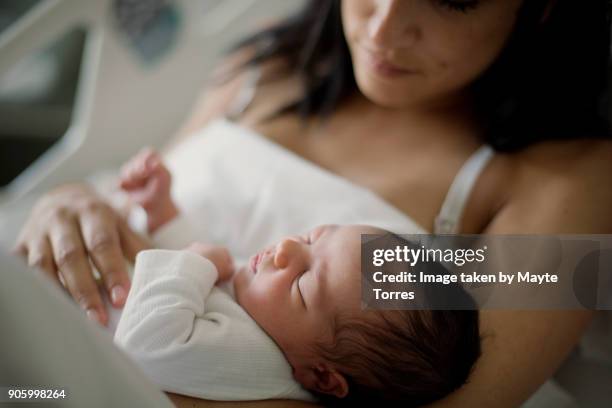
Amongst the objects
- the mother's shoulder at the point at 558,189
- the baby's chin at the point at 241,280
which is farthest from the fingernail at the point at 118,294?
the mother's shoulder at the point at 558,189

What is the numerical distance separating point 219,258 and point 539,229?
1.25 feet

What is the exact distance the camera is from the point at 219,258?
0.66m

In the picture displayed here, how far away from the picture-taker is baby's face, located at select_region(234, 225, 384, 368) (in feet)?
1.92

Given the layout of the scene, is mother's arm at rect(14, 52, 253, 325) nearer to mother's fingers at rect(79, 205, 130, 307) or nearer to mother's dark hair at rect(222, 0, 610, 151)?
mother's fingers at rect(79, 205, 130, 307)

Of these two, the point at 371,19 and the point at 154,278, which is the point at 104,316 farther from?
the point at 371,19

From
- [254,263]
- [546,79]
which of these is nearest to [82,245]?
[254,263]

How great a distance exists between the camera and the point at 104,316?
616mm

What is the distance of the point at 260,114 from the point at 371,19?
1.00 feet

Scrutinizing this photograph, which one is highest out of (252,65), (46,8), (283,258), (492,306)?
(46,8)

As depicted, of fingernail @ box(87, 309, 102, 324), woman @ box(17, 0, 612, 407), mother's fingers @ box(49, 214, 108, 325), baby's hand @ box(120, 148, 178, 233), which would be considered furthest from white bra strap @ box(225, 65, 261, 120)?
fingernail @ box(87, 309, 102, 324)

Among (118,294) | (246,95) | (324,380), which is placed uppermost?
(246,95)

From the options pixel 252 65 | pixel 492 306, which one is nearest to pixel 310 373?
pixel 492 306

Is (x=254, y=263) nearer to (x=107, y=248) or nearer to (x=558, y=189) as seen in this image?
(x=107, y=248)

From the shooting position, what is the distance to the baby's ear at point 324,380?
1.93ft
